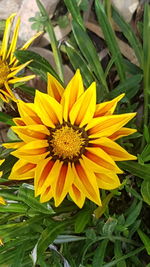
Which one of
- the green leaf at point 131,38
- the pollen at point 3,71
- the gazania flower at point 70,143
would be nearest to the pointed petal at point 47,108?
the gazania flower at point 70,143

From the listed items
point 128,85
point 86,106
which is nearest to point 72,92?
point 86,106

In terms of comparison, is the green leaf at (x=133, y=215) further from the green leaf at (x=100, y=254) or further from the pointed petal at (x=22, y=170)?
the pointed petal at (x=22, y=170)

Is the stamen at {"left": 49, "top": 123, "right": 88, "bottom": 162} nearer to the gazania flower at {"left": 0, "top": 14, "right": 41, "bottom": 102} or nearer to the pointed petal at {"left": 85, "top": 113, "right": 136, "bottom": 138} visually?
the pointed petal at {"left": 85, "top": 113, "right": 136, "bottom": 138}

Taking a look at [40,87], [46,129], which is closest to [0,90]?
[46,129]

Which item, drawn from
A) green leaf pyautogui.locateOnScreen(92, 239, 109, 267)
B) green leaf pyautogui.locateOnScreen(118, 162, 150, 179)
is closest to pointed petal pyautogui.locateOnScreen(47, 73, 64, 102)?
green leaf pyautogui.locateOnScreen(118, 162, 150, 179)

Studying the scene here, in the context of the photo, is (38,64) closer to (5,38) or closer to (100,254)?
(5,38)

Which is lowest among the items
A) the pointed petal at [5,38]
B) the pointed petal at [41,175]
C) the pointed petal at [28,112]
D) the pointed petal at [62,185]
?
the pointed petal at [62,185]
